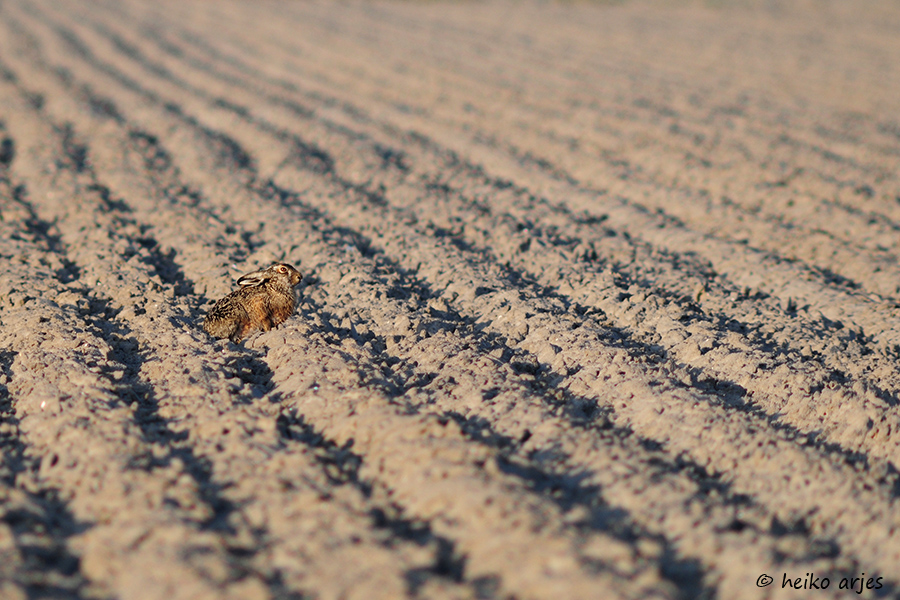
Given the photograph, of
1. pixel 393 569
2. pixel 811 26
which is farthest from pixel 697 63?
pixel 393 569

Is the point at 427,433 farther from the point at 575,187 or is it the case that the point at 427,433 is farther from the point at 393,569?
the point at 575,187

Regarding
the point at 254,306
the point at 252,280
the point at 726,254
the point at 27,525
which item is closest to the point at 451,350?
the point at 254,306

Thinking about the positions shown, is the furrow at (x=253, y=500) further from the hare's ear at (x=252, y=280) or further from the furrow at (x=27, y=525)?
the hare's ear at (x=252, y=280)

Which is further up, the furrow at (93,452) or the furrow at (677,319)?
the furrow at (677,319)

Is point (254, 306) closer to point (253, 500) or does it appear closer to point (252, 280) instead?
point (252, 280)

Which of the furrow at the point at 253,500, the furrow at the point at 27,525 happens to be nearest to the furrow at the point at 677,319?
the furrow at the point at 253,500

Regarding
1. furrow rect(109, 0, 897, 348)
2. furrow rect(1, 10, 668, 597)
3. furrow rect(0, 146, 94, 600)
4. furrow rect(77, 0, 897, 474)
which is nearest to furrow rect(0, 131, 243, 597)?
furrow rect(0, 146, 94, 600)

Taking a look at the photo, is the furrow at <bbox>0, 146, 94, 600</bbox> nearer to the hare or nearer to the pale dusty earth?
the pale dusty earth
